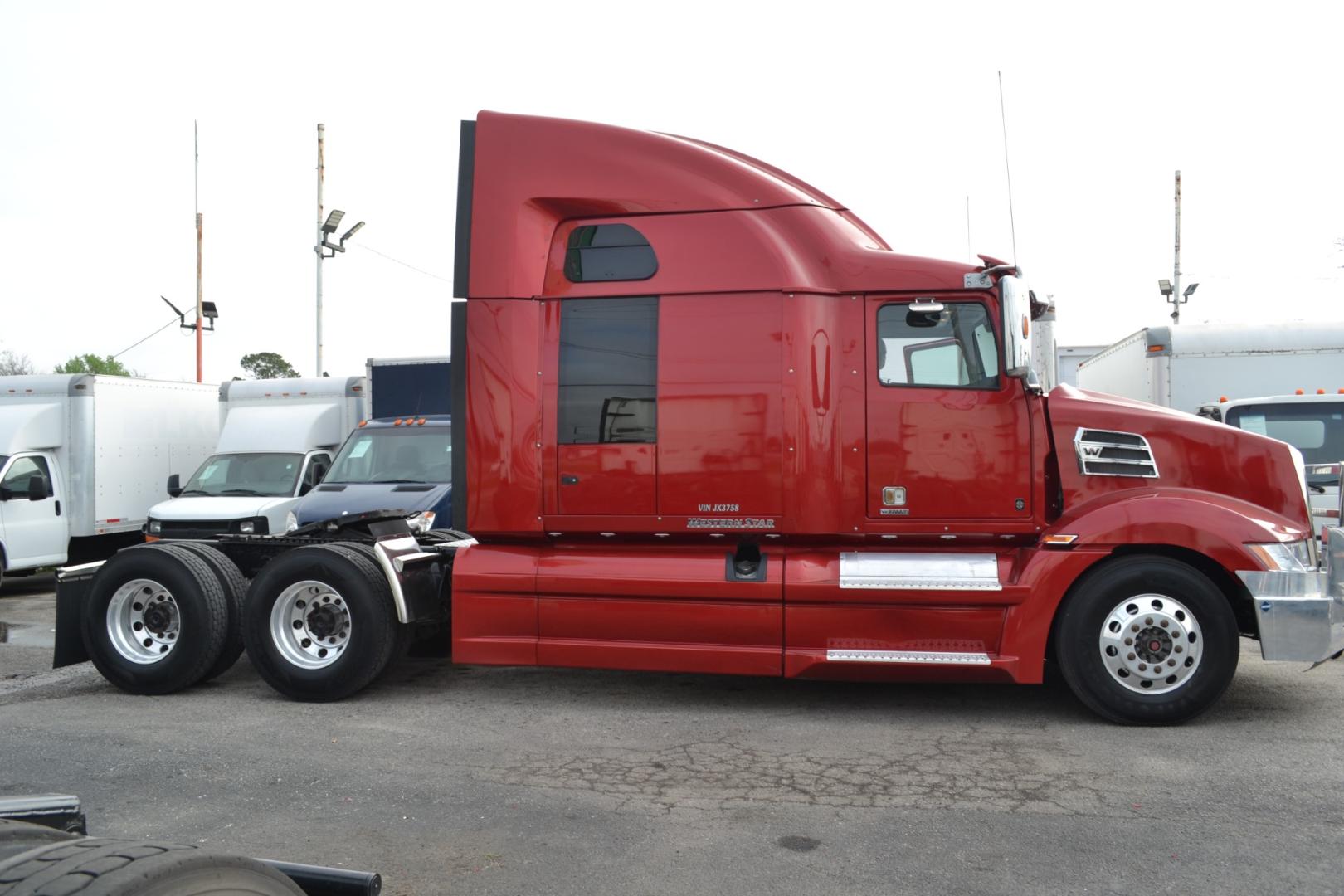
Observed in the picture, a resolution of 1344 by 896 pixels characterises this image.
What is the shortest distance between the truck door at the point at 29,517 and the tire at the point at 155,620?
299 inches

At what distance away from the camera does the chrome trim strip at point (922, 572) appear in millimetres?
6520

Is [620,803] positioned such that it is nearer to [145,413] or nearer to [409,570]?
[409,570]

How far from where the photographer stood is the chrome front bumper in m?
6.13

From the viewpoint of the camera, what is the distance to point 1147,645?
6332mm

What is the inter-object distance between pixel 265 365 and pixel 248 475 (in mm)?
70628

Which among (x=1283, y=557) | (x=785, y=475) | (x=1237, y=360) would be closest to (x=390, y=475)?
(x=785, y=475)

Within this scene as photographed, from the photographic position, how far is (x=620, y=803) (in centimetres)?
506

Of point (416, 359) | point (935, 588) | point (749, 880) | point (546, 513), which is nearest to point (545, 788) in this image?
point (749, 880)

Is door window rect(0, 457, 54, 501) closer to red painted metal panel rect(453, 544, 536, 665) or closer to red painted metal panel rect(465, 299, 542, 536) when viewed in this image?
red painted metal panel rect(453, 544, 536, 665)

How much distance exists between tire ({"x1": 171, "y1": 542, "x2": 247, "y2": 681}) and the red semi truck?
55 centimetres

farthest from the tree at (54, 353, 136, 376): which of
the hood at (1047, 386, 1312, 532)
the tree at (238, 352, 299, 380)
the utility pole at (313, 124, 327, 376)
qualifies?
the hood at (1047, 386, 1312, 532)

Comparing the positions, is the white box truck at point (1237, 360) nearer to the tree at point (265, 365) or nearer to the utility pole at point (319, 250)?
the utility pole at point (319, 250)

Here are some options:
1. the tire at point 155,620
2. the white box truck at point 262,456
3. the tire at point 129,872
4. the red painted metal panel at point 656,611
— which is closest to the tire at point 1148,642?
the red painted metal panel at point 656,611

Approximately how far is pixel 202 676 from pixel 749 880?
16.8 feet
